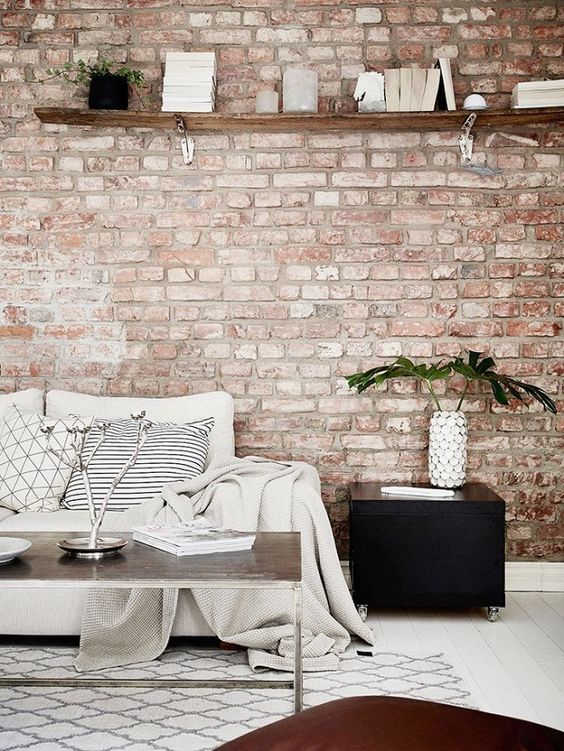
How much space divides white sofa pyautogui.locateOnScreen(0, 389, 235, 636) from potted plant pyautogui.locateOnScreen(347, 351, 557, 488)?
2.06 feet

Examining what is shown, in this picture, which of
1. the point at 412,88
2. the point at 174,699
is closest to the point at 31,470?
the point at 174,699

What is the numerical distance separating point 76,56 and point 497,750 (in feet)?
12.4

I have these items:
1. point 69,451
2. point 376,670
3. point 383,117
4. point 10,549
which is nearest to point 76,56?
point 383,117

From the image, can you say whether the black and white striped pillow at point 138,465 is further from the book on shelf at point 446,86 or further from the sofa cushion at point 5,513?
the book on shelf at point 446,86

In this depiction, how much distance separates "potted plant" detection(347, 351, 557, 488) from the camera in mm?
3758

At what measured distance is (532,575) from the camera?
160 inches

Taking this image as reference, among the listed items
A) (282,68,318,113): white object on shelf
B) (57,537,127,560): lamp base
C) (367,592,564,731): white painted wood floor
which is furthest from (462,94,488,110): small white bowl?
(57,537,127,560): lamp base

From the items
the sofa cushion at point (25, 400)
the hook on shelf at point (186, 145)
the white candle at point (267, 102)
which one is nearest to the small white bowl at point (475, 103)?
the white candle at point (267, 102)

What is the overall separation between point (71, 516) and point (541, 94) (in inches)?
106

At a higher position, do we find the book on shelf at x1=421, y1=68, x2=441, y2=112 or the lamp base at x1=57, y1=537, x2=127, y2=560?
the book on shelf at x1=421, y1=68, x2=441, y2=112

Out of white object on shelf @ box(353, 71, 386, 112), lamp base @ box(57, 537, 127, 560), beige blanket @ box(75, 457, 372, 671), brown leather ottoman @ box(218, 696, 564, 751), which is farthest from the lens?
white object on shelf @ box(353, 71, 386, 112)

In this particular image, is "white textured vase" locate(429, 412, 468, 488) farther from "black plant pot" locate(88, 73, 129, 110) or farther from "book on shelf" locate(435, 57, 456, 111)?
"black plant pot" locate(88, 73, 129, 110)

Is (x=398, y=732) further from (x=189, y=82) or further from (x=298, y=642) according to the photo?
(x=189, y=82)

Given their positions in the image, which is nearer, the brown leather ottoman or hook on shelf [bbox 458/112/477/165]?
the brown leather ottoman
